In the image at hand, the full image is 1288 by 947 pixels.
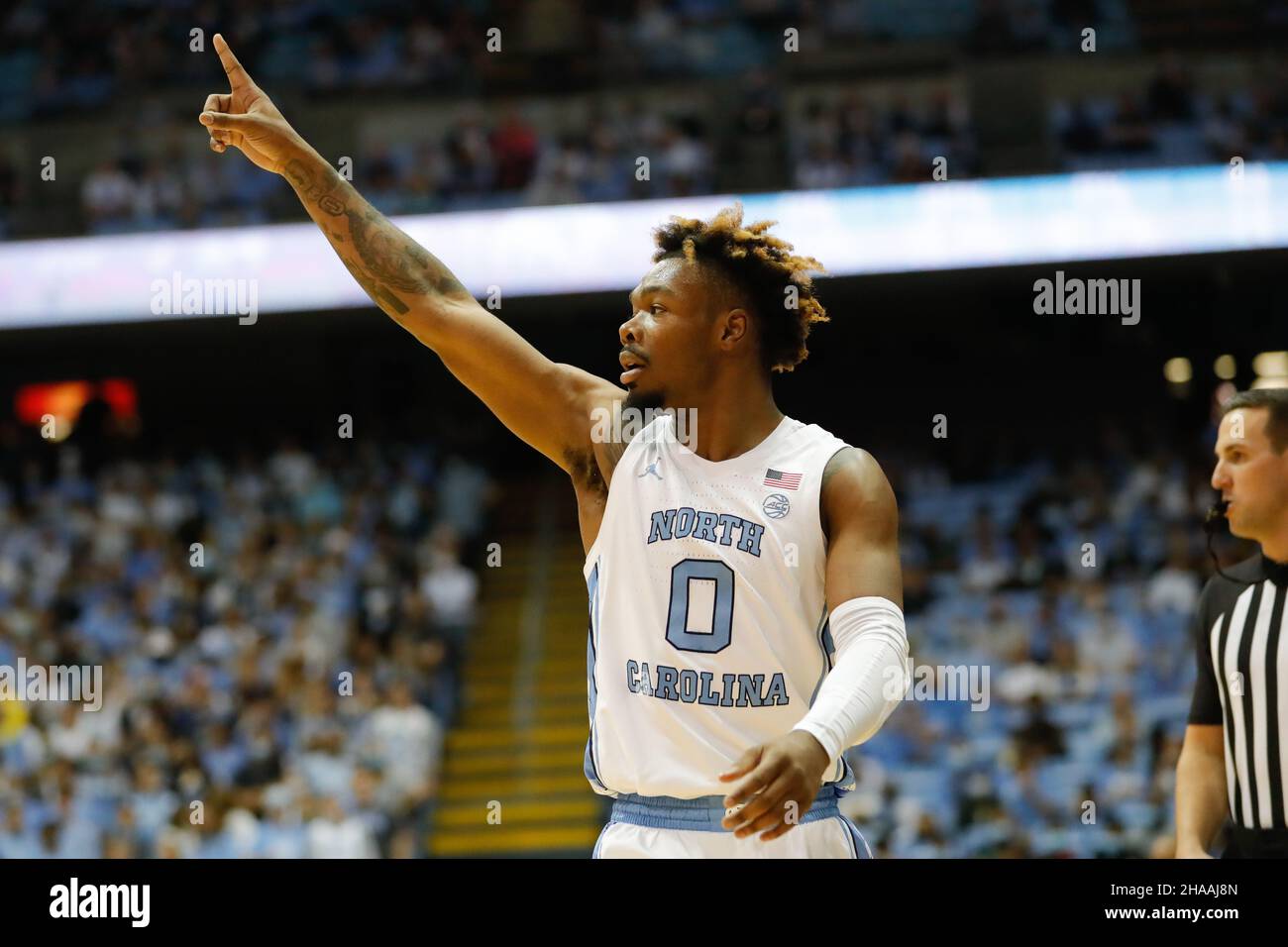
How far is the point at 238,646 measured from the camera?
444 inches

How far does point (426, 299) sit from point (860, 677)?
1511 millimetres

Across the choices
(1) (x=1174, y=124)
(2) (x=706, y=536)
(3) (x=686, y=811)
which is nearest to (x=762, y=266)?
(2) (x=706, y=536)

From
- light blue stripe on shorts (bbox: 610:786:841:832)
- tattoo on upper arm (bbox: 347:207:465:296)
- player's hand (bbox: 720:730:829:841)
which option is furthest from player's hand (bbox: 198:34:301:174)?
player's hand (bbox: 720:730:829:841)

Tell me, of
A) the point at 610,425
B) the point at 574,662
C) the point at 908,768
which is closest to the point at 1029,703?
the point at 908,768

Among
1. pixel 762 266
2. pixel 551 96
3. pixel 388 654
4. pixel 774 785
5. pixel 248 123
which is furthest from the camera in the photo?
pixel 551 96

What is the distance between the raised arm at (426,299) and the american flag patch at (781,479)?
46 centimetres

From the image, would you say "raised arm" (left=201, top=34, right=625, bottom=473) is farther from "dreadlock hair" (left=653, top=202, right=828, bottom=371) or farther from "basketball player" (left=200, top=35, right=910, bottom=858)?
"dreadlock hair" (left=653, top=202, right=828, bottom=371)

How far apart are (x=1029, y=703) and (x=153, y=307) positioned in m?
7.68

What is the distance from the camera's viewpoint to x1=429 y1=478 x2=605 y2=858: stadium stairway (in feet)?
35.4

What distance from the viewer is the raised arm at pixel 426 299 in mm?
3730

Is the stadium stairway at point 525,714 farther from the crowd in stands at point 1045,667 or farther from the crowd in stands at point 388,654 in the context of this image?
the crowd in stands at point 1045,667

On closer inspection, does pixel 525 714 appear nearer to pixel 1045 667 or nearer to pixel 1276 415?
pixel 1045 667
